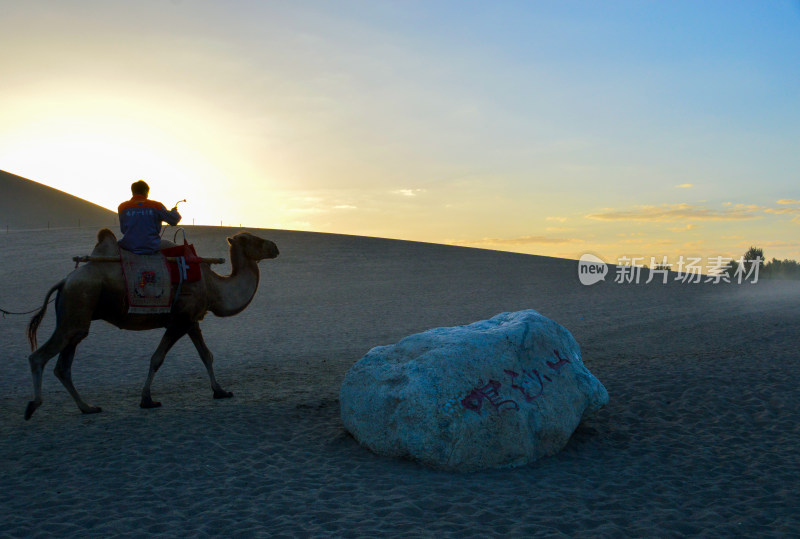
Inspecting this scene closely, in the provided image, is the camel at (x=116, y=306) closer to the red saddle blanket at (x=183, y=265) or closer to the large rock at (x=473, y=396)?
the red saddle blanket at (x=183, y=265)

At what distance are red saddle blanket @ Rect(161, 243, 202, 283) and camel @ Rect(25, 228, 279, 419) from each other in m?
0.13

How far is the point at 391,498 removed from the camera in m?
6.22

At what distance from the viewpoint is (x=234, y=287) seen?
10258 millimetres

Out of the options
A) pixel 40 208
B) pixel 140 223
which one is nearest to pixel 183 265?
pixel 140 223

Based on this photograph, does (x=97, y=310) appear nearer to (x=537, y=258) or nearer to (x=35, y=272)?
(x=35, y=272)

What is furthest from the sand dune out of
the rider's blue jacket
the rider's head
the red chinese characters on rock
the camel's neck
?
the red chinese characters on rock

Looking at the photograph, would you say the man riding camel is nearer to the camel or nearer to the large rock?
the camel

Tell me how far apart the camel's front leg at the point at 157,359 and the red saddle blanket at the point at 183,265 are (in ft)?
2.59

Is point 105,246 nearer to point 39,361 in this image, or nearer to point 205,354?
point 39,361

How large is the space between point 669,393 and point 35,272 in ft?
106

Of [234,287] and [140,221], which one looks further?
[234,287]

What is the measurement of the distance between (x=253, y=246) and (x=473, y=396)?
500 centimetres

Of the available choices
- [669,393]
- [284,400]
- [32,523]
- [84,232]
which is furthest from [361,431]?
[84,232]

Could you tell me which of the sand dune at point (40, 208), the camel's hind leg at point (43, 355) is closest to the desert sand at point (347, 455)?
the camel's hind leg at point (43, 355)
